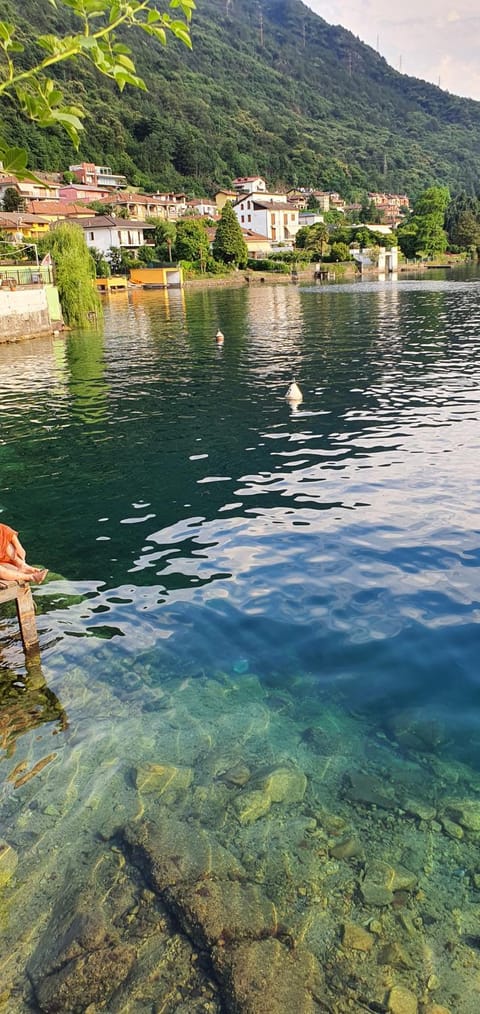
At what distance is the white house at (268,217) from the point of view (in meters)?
178

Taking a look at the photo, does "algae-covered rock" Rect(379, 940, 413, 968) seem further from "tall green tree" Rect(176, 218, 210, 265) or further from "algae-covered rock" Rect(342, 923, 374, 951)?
"tall green tree" Rect(176, 218, 210, 265)

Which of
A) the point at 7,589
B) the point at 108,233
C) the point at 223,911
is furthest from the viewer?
the point at 108,233

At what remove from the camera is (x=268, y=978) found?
15.8 feet

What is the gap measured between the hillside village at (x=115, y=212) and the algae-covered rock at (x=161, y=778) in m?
82.2

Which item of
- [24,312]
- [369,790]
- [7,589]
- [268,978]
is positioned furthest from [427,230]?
[268,978]

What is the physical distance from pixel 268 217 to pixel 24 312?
148 metres

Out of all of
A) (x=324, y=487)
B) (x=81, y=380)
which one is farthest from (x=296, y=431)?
(x=81, y=380)

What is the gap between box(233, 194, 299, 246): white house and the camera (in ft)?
584

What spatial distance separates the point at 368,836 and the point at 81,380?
28.7 metres

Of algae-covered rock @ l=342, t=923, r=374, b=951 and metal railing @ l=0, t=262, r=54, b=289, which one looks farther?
metal railing @ l=0, t=262, r=54, b=289

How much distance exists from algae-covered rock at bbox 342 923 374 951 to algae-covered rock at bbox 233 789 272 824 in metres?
1.39

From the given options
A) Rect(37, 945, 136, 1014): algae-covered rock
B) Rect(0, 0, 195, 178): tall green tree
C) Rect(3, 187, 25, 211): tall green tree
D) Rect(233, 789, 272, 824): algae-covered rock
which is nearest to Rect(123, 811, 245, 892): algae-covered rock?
Rect(233, 789, 272, 824): algae-covered rock

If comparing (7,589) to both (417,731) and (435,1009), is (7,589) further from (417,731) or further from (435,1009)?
(435,1009)

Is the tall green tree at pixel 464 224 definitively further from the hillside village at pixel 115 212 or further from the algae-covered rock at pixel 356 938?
the algae-covered rock at pixel 356 938
